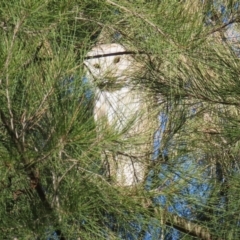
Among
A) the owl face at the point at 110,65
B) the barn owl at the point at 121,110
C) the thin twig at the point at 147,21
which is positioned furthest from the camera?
the owl face at the point at 110,65

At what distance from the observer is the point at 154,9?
1.71 meters

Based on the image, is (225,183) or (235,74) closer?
(235,74)

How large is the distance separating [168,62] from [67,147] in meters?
0.40

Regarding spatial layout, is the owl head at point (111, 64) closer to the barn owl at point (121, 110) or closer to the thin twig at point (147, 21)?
the barn owl at point (121, 110)

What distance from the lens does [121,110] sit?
1.63 metres

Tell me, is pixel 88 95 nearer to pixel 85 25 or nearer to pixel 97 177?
pixel 97 177

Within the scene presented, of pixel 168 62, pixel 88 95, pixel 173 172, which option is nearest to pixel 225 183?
pixel 173 172

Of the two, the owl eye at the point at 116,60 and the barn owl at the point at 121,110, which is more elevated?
the owl eye at the point at 116,60

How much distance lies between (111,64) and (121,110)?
0.71 feet

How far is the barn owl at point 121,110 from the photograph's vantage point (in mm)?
1526

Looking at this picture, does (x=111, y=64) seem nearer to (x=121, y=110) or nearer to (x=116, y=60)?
(x=116, y=60)


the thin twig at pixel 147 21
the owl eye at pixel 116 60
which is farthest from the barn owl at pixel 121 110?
the thin twig at pixel 147 21

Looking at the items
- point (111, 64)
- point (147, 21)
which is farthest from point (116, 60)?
point (147, 21)

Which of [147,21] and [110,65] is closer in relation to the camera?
[147,21]
